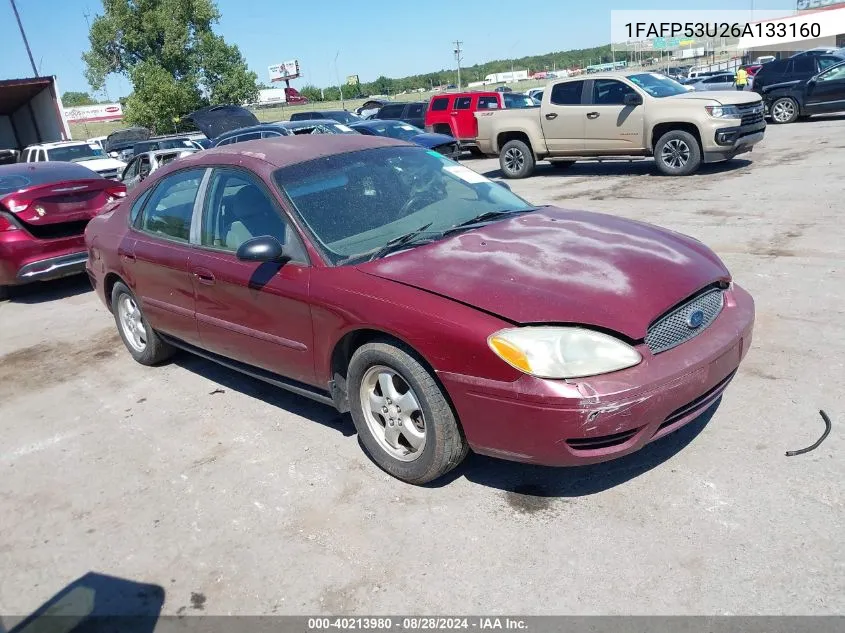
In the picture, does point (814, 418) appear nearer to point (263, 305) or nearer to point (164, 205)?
point (263, 305)

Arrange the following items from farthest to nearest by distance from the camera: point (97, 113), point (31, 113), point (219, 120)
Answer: point (97, 113), point (31, 113), point (219, 120)

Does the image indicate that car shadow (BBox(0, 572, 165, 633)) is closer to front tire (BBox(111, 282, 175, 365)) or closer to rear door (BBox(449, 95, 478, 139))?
front tire (BBox(111, 282, 175, 365))

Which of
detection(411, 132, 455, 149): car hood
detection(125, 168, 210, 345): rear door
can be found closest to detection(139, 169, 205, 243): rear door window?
detection(125, 168, 210, 345): rear door

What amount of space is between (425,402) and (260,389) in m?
2.06

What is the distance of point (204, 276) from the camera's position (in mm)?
4238

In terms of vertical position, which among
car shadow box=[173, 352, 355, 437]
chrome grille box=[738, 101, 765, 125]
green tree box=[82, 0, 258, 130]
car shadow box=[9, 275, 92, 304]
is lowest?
car shadow box=[9, 275, 92, 304]

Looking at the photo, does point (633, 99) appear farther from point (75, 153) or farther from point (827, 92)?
point (75, 153)

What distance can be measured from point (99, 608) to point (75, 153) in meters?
19.0

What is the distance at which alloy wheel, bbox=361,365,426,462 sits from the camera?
3.28m

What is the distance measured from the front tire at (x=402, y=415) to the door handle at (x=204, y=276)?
1.28 metres

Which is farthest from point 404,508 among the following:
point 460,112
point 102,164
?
point 460,112

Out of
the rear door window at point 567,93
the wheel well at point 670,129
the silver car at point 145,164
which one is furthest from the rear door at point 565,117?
the silver car at point 145,164

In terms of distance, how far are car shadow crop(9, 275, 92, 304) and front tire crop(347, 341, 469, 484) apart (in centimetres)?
622

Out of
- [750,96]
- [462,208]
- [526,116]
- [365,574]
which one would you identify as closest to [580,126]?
[526,116]
